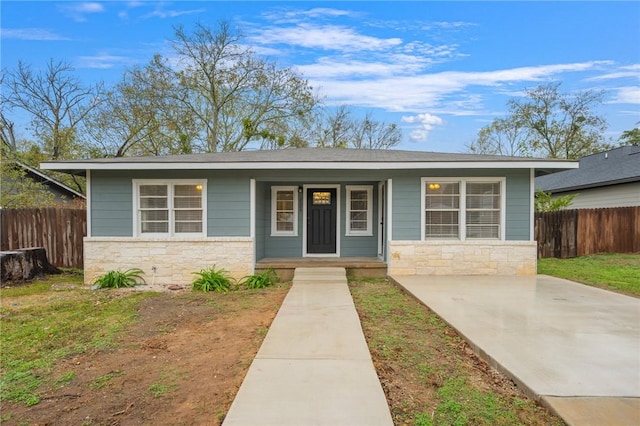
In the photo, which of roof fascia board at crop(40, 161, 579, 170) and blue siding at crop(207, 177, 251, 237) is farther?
blue siding at crop(207, 177, 251, 237)

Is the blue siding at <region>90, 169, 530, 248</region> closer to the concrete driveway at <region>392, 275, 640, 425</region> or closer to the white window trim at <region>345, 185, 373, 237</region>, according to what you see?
the white window trim at <region>345, 185, 373, 237</region>

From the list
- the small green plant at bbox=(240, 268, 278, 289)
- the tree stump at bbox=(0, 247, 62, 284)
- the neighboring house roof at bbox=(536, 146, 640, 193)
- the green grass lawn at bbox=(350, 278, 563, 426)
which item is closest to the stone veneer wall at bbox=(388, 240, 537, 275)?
the small green plant at bbox=(240, 268, 278, 289)

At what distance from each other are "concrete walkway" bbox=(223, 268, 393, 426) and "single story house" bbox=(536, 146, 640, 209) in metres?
14.2

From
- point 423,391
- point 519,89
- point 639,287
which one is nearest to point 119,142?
point 423,391

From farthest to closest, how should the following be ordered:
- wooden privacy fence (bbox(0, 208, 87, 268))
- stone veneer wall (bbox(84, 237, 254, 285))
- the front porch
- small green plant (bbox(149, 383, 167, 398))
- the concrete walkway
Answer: wooden privacy fence (bbox(0, 208, 87, 268)) < the front porch < stone veneer wall (bbox(84, 237, 254, 285)) < small green plant (bbox(149, 383, 167, 398)) < the concrete walkway

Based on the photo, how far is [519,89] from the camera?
23891 millimetres

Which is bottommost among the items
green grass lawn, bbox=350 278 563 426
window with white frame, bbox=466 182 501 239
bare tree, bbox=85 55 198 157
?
green grass lawn, bbox=350 278 563 426

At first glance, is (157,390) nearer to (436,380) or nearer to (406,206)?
(436,380)

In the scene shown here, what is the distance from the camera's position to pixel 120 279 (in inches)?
281

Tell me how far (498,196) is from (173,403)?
7.35 m

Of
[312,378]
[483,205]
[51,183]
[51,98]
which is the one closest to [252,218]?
[312,378]

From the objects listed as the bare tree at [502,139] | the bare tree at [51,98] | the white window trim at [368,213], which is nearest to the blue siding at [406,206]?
the white window trim at [368,213]

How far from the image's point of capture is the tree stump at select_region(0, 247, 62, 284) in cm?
696

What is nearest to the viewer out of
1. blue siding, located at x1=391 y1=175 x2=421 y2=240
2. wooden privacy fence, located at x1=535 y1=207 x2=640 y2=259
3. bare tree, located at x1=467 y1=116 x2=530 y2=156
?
blue siding, located at x1=391 y1=175 x2=421 y2=240
